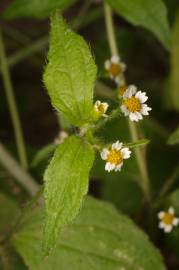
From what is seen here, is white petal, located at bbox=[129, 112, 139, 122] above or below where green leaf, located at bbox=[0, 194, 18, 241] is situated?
above

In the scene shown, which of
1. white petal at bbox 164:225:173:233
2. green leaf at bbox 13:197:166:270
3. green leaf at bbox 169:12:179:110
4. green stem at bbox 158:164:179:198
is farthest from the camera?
green leaf at bbox 169:12:179:110

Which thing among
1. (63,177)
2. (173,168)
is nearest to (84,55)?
(63,177)

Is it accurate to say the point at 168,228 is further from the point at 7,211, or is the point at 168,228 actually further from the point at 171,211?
the point at 7,211

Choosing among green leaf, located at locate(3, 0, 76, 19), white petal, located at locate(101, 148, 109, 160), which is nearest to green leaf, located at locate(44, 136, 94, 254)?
white petal, located at locate(101, 148, 109, 160)

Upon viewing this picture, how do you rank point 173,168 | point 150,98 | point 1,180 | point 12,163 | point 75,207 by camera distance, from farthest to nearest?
point 150,98, point 173,168, point 1,180, point 12,163, point 75,207

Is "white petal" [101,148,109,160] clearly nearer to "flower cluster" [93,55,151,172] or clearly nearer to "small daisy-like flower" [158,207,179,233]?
"flower cluster" [93,55,151,172]

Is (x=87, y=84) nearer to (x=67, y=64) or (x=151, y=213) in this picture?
(x=67, y=64)
